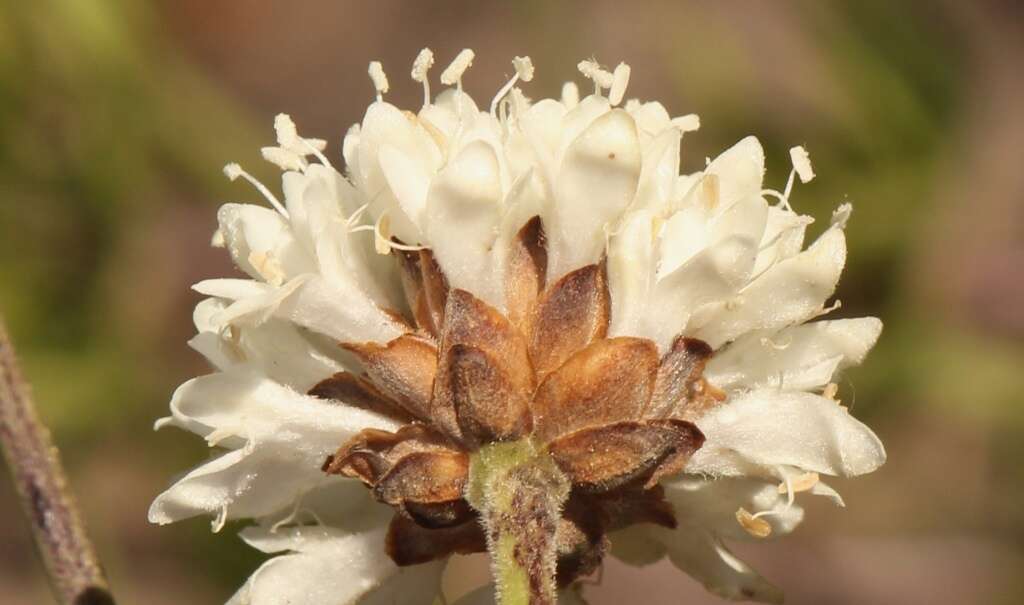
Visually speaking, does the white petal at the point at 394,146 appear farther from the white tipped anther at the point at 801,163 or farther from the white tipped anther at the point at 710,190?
the white tipped anther at the point at 801,163

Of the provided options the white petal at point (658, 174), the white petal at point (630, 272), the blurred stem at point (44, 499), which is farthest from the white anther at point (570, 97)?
the blurred stem at point (44, 499)

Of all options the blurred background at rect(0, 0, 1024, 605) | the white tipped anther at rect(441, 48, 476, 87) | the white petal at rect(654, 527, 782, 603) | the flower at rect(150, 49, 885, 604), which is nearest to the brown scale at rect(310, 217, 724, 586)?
the flower at rect(150, 49, 885, 604)

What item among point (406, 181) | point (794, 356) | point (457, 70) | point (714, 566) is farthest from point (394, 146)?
point (714, 566)

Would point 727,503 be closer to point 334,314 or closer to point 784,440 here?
point 784,440

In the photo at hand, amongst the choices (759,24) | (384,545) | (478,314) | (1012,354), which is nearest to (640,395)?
(478,314)

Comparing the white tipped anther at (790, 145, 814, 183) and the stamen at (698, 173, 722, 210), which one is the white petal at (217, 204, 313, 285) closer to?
the stamen at (698, 173, 722, 210)

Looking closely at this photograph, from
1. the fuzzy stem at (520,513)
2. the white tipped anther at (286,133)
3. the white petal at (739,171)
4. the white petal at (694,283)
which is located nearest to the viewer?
the fuzzy stem at (520,513)

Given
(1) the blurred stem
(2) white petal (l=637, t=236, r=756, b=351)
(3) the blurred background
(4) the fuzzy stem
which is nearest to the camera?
(4) the fuzzy stem
